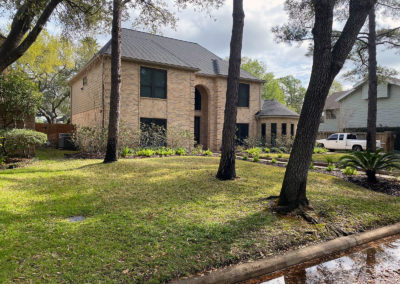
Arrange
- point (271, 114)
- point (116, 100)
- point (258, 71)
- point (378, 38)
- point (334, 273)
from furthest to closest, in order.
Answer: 1. point (258, 71)
2. point (271, 114)
3. point (378, 38)
4. point (116, 100)
5. point (334, 273)

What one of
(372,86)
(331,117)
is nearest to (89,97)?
(372,86)

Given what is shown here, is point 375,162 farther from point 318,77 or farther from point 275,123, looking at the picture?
point 275,123

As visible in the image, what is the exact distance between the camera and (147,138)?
556 inches

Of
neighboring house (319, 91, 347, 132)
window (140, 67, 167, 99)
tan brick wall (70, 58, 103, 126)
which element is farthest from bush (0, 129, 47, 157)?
neighboring house (319, 91, 347, 132)

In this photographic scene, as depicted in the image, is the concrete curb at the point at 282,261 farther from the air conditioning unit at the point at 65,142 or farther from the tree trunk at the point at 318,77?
the air conditioning unit at the point at 65,142

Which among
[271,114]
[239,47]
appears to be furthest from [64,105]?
[239,47]

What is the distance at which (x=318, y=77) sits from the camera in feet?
14.0

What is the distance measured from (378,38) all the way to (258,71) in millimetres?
31774

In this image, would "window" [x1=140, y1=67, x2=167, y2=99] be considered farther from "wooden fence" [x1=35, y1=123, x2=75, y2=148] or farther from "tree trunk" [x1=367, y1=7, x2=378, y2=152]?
"tree trunk" [x1=367, y1=7, x2=378, y2=152]

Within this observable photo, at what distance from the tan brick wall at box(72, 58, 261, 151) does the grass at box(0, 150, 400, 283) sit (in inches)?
337

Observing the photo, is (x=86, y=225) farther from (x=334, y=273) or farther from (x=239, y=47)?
(x=239, y=47)

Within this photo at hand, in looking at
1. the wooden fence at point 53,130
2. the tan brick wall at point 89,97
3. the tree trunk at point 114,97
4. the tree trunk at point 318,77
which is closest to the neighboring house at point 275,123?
the tan brick wall at point 89,97

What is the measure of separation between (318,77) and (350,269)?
300 centimetres

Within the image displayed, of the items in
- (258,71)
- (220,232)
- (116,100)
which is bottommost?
(220,232)
